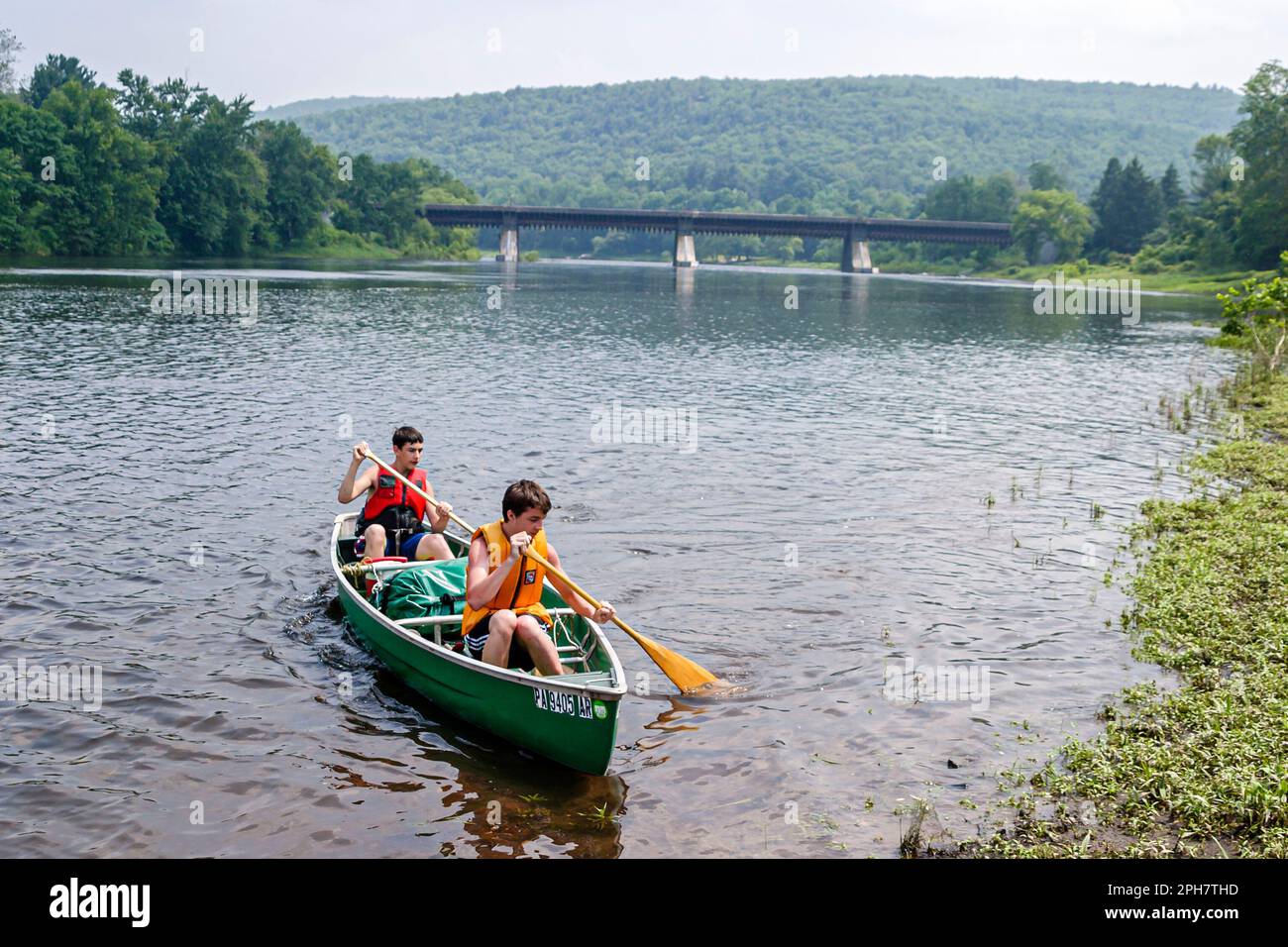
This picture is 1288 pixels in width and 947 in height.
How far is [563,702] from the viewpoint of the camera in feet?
33.7

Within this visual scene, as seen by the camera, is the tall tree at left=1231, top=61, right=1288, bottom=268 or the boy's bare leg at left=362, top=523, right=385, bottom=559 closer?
the boy's bare leg at left=362, top=523, right=385, bottom=559

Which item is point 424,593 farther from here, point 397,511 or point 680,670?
point 680,670

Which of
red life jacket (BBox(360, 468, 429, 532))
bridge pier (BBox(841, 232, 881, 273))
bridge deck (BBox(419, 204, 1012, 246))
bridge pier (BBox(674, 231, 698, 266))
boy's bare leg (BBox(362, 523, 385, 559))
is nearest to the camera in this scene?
boy's bare leg (BBox(362, 523, 385, 559))

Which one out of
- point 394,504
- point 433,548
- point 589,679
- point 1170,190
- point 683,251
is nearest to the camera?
point 589,679

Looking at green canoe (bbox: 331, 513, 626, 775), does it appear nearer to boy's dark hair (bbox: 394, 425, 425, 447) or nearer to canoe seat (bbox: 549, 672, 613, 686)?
canoe seat (bbox: 549, 672, 613, 686)

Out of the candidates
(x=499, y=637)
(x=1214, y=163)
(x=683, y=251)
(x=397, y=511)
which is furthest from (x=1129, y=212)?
(x=499, y=637)

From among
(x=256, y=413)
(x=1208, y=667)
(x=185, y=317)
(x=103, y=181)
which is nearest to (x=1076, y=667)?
(x=1208, y=667)

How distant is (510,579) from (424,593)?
2381mm

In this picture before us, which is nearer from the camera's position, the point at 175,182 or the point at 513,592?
the point at 513,592

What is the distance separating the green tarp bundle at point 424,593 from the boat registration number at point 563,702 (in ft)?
9.50

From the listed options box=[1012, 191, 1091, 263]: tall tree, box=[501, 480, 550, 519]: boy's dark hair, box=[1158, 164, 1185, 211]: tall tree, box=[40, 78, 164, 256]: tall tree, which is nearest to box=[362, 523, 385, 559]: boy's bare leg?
box=[501, 480, 550, 519]: boy's dark hair

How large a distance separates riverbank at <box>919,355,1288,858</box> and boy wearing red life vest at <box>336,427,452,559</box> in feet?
27.4

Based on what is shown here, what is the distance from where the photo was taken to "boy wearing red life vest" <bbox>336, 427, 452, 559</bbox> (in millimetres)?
14992
